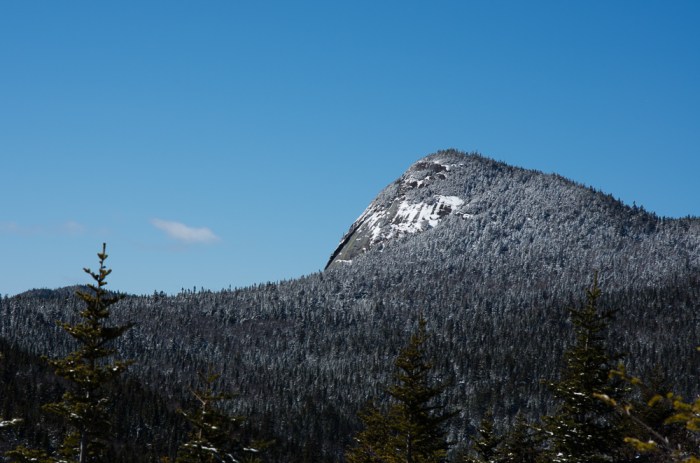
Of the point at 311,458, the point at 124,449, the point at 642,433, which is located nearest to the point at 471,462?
the point at 642,433

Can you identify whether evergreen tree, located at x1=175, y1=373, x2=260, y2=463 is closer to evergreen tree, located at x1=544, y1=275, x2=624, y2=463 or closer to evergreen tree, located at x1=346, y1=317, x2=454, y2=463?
evergreen tree, located at x1=346, y1=317, x2=454, y2=463

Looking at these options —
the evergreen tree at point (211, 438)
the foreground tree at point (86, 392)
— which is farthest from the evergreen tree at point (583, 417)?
the foreground tree at point (86, 392)

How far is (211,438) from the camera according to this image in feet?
75.5

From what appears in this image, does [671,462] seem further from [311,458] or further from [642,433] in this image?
[311,458]

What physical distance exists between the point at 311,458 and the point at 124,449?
45.1 metres

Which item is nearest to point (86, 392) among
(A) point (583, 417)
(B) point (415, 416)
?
(B) point (415, 416)

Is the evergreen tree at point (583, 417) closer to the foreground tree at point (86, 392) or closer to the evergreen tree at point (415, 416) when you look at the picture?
the evergreen tree at point (415, 416)

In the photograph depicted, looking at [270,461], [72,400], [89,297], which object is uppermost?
[89,297]

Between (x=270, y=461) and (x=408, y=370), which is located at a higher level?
(x=408, y=370)

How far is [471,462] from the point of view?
36.0 m

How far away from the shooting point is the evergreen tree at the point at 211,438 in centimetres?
2250

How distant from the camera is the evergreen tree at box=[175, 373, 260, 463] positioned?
22500mm

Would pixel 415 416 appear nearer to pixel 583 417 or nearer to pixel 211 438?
pixel 583 417

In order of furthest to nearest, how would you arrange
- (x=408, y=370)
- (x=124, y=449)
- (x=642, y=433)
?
(x=124, y=449)
(x=642, y=433)
(x=408, y=370)
